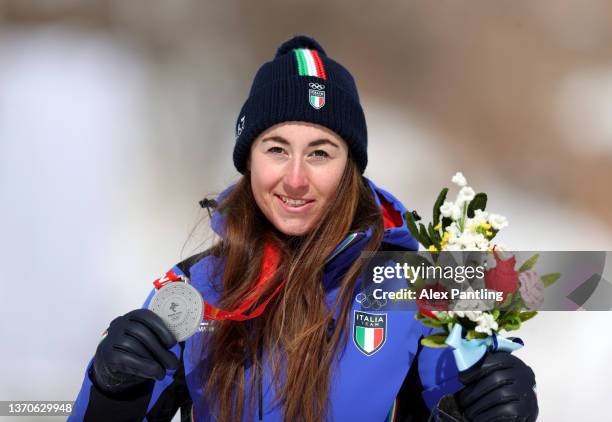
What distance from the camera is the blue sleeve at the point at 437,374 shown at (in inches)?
54.6

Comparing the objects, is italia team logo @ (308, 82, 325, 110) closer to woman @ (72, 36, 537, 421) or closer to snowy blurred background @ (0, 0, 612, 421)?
woman @ (72, 36, 537, 421)

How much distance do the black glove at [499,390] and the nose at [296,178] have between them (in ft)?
1.80

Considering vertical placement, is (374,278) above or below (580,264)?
below

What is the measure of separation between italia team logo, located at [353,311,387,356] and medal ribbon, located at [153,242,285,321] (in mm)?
207

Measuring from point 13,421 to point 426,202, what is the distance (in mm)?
1963

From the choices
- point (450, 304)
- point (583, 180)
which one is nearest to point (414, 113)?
point (583, 180)

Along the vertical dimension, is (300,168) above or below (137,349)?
above

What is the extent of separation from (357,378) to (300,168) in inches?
19.7

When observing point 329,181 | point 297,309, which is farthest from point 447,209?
point 297,309

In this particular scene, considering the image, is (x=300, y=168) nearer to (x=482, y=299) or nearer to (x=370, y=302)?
(x=370, y=302)

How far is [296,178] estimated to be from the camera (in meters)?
1.46

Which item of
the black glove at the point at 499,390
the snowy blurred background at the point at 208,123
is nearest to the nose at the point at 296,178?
the black glove at the point at 499,390

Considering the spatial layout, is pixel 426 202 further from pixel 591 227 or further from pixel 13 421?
pixel 13 421

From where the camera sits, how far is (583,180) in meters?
2.95
